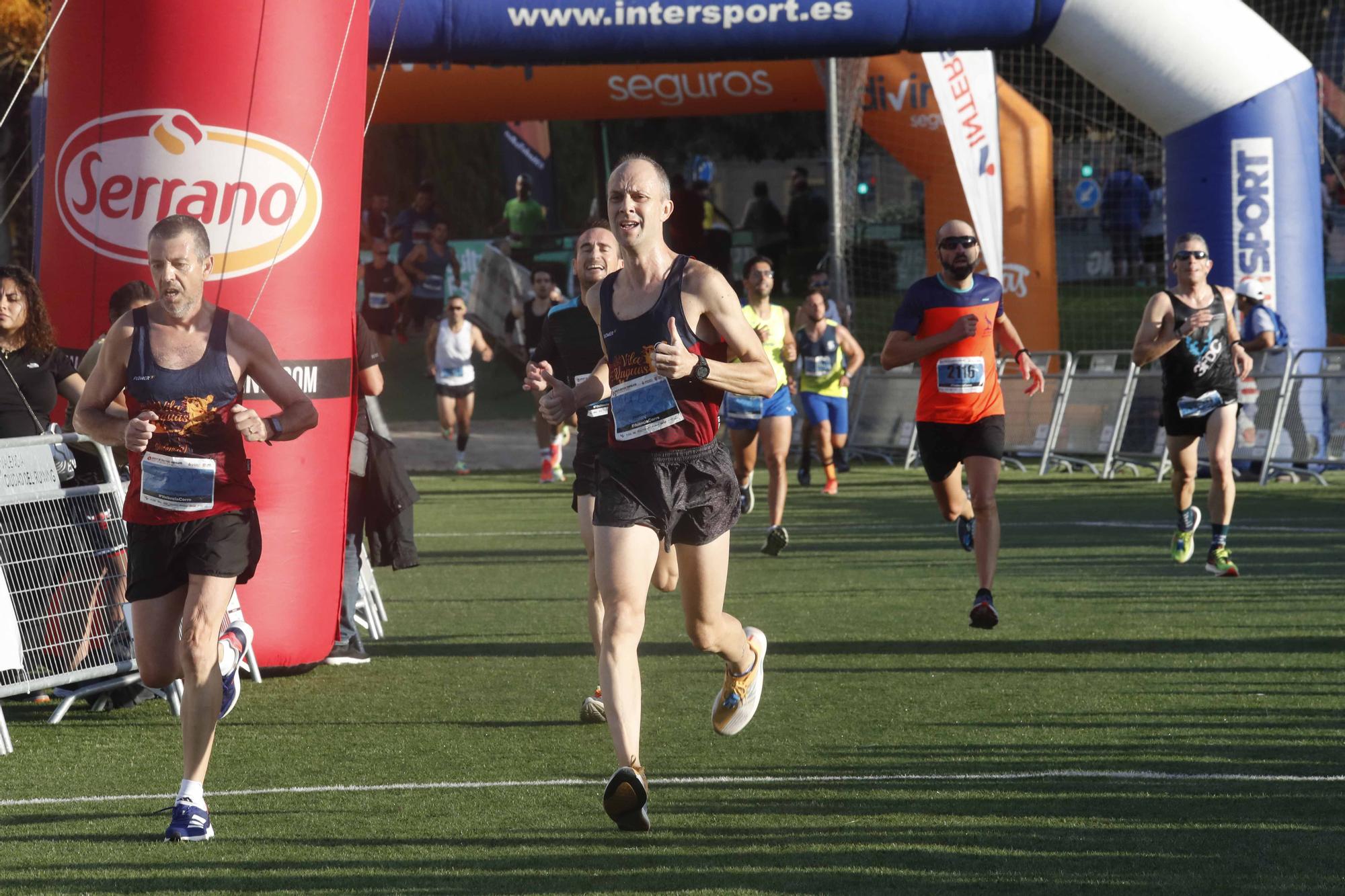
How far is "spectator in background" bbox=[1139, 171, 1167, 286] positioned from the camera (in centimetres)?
2506

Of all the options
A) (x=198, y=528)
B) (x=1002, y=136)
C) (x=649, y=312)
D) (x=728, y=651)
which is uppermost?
(x=1002, y=136)

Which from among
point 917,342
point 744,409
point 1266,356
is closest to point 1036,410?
point 1266,356

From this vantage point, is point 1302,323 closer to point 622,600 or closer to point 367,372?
point 367,372

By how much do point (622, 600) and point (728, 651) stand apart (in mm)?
678

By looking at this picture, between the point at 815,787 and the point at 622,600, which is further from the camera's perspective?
the point at 815,787

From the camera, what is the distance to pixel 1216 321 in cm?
1095

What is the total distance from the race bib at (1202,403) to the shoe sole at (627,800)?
6.60 m

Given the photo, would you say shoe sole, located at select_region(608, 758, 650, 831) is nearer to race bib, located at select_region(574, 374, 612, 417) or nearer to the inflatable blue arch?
race bib, located at select_region(574, 374, 612, 417)

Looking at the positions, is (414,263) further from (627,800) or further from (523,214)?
(627,800)

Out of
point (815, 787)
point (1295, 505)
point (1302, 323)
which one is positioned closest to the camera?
point (815, 787)

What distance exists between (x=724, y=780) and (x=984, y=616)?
3159 mm

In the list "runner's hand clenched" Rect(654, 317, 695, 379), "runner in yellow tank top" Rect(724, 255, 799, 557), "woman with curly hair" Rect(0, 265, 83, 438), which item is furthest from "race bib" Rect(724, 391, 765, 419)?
"runner's hand clenched" Rect(654, 317, 695, 379)

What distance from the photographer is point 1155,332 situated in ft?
35.4

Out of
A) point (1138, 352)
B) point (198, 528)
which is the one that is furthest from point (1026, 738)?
point (1138, 352)
